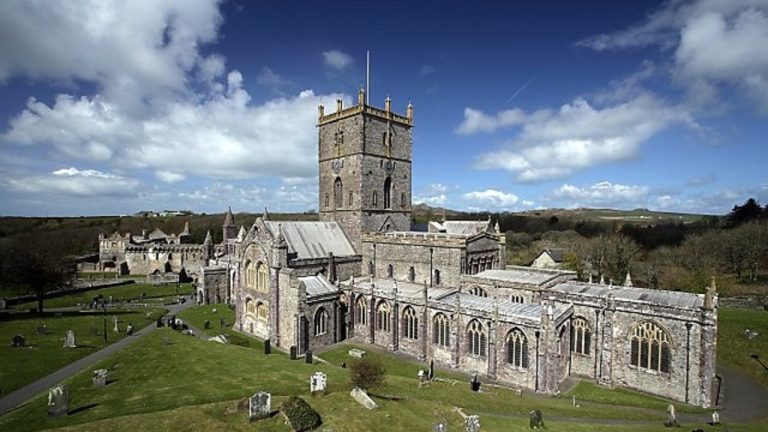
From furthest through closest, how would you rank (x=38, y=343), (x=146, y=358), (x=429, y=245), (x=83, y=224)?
(x=83, y=224) < (x=429, y=245) < (x=38, y=343) < (x=146, y=358)

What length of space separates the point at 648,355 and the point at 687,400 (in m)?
3.03

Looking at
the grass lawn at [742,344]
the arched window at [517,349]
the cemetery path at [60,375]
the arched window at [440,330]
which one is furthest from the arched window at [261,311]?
the grass lawn at [742,344]

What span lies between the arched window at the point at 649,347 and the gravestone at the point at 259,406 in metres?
23.6

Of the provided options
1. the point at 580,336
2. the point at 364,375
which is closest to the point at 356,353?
the point at 364,375

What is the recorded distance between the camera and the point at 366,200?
1578 inches

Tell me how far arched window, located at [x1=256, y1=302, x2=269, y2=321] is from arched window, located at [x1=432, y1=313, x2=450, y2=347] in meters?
15.7

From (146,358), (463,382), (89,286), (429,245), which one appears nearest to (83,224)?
(89,286)

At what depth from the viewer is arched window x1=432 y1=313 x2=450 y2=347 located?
96.2 feet

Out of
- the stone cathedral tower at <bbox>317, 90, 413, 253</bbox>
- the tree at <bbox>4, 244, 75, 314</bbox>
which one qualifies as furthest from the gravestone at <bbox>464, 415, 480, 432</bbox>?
the tree at <bbox>4, 244, 75, 314</bbox>

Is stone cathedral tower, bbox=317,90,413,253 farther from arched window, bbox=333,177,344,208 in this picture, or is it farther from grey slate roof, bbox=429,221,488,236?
grey slate roof, bbox=429,221,488,236

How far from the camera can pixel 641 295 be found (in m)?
27.5

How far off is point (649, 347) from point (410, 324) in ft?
54.1

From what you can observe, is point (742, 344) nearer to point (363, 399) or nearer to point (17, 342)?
point (363, 399)

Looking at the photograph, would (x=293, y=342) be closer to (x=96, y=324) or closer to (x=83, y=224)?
(x=96, y=324)
